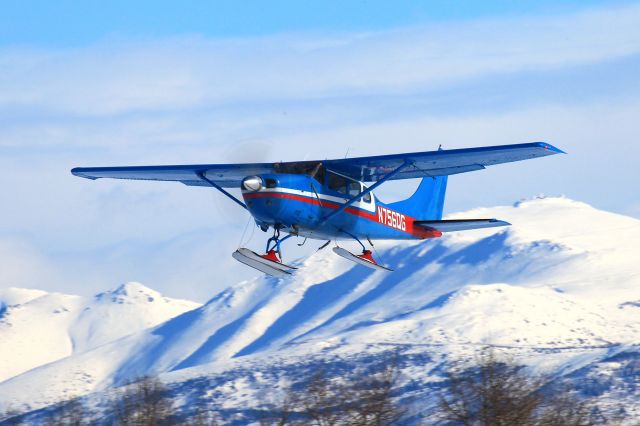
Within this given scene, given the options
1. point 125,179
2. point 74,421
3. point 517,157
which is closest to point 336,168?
point 517,157

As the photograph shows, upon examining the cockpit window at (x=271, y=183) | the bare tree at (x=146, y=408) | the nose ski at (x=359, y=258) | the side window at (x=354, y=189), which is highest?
the cockpit window at (x=271, y=183)

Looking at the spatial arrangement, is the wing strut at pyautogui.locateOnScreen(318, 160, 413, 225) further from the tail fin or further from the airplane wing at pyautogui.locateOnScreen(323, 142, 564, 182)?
the tail fin

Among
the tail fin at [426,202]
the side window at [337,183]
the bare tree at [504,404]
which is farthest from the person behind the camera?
the tail fin at [426,202]

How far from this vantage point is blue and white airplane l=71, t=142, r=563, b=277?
121 feet

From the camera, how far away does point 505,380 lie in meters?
29.8

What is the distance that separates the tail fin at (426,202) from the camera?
4584 centimetres

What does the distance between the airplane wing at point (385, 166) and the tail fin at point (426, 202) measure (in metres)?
3.30

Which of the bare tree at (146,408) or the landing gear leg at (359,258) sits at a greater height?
the landing gear leg at (359,258)

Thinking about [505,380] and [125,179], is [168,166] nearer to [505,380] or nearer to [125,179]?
[125,179]

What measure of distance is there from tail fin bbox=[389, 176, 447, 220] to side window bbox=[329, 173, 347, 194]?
5212mm

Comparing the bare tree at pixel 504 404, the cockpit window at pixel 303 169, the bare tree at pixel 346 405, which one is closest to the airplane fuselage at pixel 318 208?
the cockpit window at pixel 303 169

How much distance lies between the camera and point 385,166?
1607 inches

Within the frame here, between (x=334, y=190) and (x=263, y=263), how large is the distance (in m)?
3.60

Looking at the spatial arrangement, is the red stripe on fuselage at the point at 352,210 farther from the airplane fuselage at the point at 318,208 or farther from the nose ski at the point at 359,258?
the nose ski at the point at 359,258
